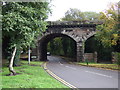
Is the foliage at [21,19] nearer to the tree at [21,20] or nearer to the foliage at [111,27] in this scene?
the tree at [21,20]

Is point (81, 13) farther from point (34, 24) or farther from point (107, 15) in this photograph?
point (34, 24)

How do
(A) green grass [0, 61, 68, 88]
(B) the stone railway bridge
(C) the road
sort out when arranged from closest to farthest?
(A) green grass [0, 61, 68, 88] < (C) the road < (B) the stone railway bridge

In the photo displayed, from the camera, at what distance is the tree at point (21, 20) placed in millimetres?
9614

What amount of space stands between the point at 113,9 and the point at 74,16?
33.5m

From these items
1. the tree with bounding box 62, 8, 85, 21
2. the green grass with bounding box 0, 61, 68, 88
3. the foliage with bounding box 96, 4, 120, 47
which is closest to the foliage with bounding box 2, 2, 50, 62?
the green grass with bounding box 0, 61, 68, 88

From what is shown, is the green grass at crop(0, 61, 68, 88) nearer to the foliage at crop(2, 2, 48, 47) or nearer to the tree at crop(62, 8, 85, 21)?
the foliage at crop(2, 2, 48, 47)

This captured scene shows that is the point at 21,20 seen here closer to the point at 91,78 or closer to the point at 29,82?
the point at 29,82

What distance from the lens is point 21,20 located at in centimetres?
980

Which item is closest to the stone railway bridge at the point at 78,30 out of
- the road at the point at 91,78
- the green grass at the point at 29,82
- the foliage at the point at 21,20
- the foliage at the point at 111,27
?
the foliage at the point at 111,27

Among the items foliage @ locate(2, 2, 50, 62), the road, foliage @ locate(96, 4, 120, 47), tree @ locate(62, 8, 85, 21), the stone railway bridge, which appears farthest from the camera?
tree @ locate(62, 8, 85, 21)

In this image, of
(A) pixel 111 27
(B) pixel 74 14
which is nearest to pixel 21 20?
(A) pixel 111 27

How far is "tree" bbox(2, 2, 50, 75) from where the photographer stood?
9.61m

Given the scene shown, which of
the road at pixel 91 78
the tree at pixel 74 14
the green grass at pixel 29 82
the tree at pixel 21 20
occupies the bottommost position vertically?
the road at pixel 91 78

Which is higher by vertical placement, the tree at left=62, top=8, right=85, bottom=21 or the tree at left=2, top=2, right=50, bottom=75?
the tree at left=62, top=8, right=85, bottom=21
